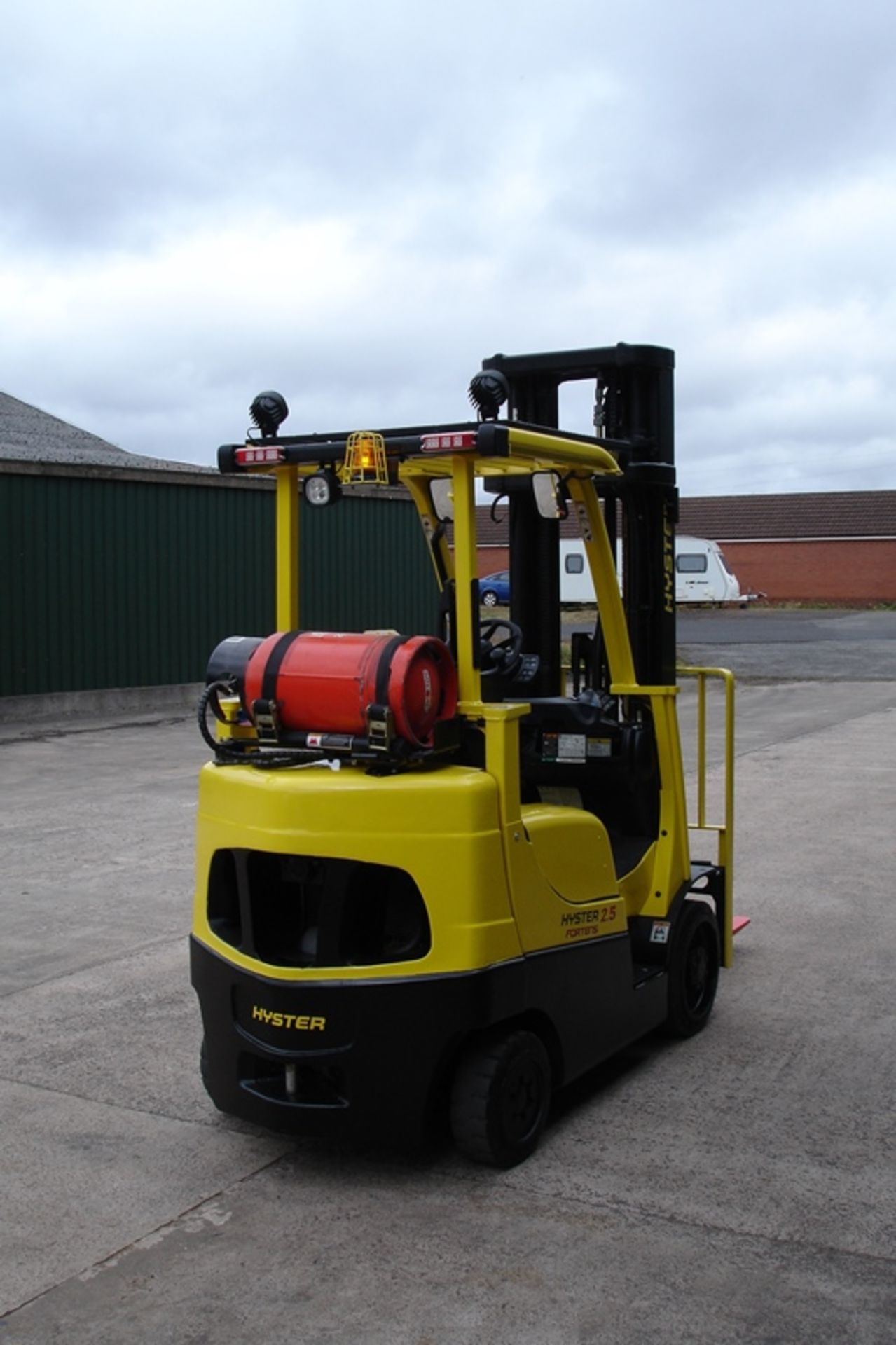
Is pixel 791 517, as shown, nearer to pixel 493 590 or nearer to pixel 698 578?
pixel 698 578

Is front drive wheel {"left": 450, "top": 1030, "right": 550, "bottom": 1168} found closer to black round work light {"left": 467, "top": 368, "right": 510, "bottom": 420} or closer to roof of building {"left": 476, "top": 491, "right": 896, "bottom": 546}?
black round work light {"left": 467, "top": 368, "right": 510, "bottom": 420}

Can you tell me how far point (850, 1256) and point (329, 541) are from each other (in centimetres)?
2102

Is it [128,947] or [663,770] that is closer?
[663,770]

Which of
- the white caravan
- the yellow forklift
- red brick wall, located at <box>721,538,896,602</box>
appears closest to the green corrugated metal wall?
the yellow forklift

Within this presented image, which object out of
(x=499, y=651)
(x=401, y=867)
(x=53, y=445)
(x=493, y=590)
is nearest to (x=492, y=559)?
(x=493, y=590)

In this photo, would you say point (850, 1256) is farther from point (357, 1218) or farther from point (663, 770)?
point (663, 770)

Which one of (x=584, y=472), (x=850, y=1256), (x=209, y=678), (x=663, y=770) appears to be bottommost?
(x=850, y=1256)

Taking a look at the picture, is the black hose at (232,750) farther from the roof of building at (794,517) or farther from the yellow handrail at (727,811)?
the roof of building at (794,517)

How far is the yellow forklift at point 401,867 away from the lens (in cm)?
482

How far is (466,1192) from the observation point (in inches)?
192

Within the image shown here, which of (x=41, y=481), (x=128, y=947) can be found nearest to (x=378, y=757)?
(x=128, y=947)

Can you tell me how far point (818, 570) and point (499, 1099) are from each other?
53.7 meters

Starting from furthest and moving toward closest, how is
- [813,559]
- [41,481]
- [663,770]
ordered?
[813,559]
[41,481]
[663,770]

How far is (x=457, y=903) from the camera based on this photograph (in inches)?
189
